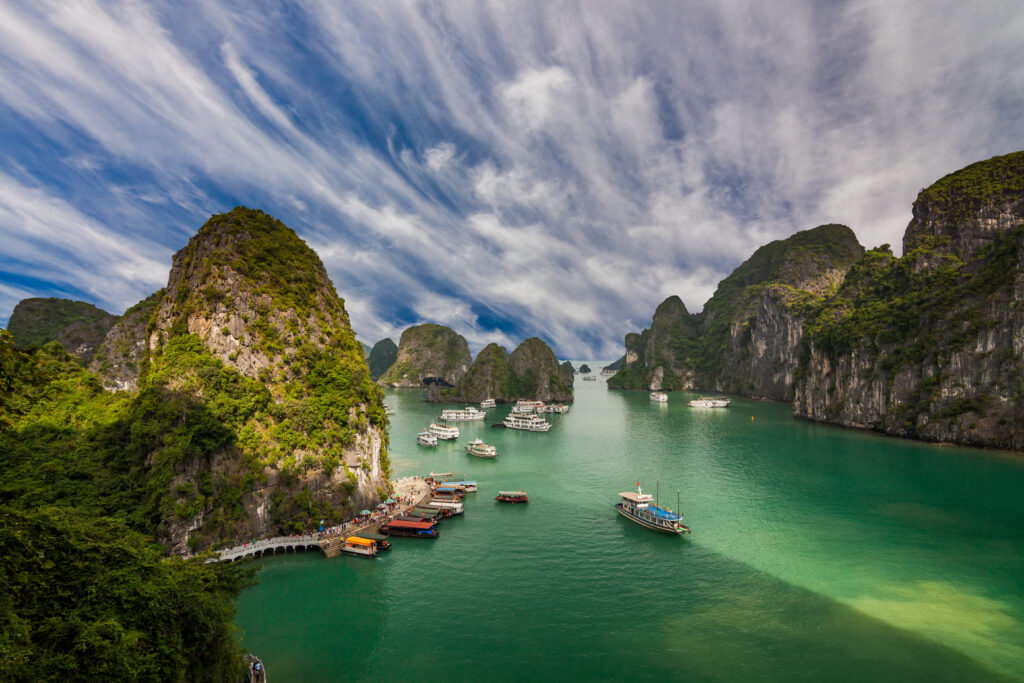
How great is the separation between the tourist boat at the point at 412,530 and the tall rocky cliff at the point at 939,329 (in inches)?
3700

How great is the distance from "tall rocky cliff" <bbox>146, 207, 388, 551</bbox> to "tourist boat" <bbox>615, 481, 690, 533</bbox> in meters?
26.7

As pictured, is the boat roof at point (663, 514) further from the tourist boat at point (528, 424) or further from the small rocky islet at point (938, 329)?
the small rocky islet at point (938, 329)

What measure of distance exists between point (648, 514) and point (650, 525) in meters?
1.10

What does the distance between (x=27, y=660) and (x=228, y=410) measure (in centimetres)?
2996

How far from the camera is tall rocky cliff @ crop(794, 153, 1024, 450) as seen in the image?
7569 cm

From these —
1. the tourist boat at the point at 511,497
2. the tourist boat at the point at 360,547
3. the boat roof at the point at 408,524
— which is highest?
the tourist boat at the point at 511,497

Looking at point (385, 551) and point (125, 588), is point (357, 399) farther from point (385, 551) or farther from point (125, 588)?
point (125, 588)

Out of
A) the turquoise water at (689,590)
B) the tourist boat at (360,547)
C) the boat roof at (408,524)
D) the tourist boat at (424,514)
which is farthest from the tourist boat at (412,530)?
the tourist boat at (360,547)

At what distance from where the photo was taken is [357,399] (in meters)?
45.6

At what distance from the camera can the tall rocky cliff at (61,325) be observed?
93.2 meters

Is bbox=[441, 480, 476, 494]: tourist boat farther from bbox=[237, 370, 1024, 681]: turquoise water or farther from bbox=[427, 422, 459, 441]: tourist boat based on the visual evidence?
bbox=[427, 422, 459, 441]: tourist boat

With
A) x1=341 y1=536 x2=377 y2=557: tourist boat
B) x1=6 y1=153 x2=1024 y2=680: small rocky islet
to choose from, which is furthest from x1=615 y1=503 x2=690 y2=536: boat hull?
x1=6 y1=153 x2=1024 y2=680: small rocky islet

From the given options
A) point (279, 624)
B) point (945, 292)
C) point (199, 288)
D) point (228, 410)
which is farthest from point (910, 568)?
point (945, 292)

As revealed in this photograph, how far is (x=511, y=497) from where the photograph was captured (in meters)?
52.8
